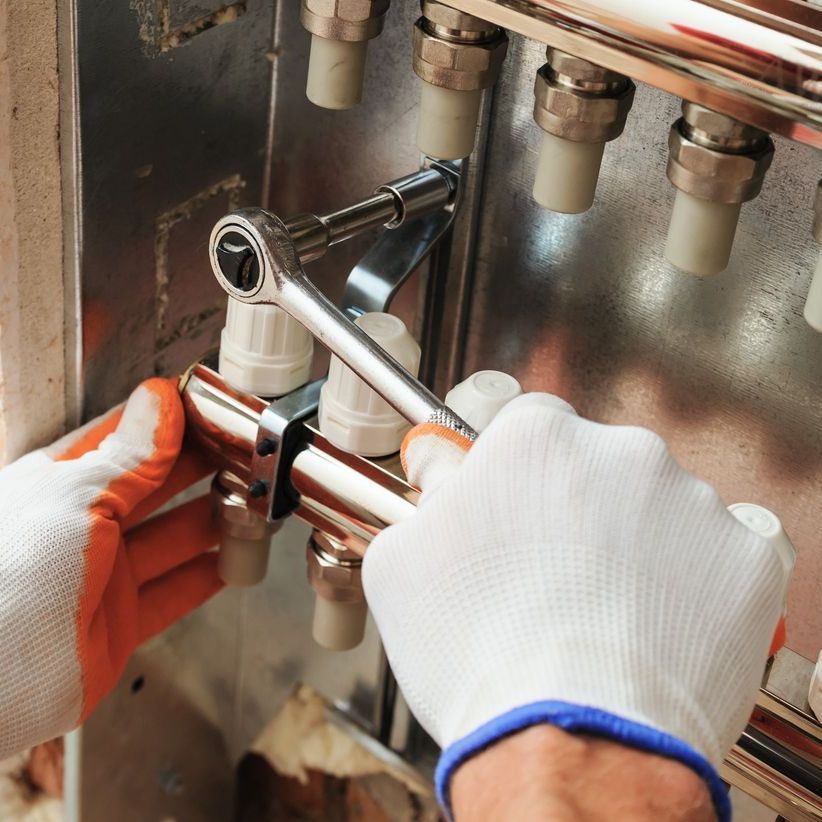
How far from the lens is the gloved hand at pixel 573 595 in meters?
0.54

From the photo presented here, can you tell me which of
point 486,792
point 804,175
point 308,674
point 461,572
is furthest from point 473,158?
point 308,674

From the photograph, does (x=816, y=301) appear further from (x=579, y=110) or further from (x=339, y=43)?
(x=339, y=43)

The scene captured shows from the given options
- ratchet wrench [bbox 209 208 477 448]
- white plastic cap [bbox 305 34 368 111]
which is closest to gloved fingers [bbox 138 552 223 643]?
ratchet wrench [bbox 209 208 477 448]

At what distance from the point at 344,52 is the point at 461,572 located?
1.06ft

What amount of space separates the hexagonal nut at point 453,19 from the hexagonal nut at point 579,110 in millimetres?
41

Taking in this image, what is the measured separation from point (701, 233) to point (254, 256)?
256 millimetres

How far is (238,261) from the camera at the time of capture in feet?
2.34

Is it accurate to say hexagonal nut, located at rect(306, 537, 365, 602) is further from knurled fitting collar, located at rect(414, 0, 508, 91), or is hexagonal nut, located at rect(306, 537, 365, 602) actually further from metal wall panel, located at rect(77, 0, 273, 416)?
knurled fitting collar, located at rect(414, 0, 508, 91)

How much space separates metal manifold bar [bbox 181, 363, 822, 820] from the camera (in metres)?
0.72

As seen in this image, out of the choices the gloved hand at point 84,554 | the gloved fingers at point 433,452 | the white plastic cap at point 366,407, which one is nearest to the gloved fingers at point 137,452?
the gloved hand at point 84,554

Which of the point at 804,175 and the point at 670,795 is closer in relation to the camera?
the point at 670,795

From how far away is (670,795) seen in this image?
51cm

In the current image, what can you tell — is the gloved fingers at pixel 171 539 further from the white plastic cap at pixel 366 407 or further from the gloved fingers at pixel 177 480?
the white plastic cap at pixel 366 407

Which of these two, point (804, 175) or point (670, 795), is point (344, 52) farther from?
point (670, 795)
